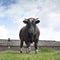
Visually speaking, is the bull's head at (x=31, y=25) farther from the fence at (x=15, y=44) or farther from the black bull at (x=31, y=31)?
the fence at (x=15, y=44)

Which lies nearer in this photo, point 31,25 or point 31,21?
point 31,25

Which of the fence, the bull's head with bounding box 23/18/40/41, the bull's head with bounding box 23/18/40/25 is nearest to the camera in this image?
the bull's head with bounding box 23/18/40/41

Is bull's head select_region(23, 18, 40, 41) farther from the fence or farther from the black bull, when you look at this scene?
the fence

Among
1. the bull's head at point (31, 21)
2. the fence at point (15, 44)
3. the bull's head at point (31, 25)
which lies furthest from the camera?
the fence at point (15, 44)

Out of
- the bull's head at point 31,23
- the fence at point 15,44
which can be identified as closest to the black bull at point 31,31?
the bull's head at point 31,23

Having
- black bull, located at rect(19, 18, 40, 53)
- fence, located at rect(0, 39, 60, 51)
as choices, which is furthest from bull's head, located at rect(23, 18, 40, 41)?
fence, located at rect(0, 39, 60, 51)

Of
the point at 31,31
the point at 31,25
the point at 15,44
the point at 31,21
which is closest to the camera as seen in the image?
the point at 31,31

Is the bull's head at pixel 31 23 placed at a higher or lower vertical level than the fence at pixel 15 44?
higher

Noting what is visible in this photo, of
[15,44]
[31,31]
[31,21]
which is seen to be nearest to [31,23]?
[31,21]

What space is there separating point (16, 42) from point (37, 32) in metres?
23.4

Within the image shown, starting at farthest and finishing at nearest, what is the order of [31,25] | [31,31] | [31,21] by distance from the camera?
1. [31,21]
2. [31,25]
3. [31,31]

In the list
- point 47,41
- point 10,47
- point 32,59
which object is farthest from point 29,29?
point 47,41

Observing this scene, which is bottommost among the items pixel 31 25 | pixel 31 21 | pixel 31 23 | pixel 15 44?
pixel 15 44

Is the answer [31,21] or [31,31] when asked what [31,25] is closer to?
[31,21]
